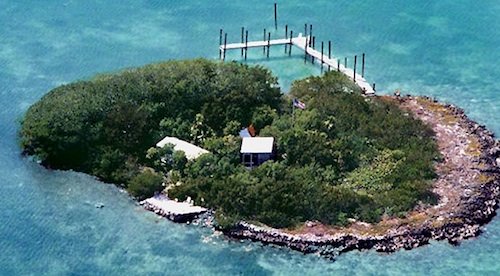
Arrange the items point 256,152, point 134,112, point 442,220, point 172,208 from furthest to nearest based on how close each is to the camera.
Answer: point 134,112, point 256,152, point 172,208, point 442,220

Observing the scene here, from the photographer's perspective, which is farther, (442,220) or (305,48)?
(305,48)

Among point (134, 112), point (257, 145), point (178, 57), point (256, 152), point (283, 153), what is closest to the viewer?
point (256, 152)

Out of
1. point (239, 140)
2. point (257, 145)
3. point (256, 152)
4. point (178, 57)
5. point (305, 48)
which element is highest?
point (305, 48)

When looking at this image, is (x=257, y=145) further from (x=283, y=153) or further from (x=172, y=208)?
(x=172, y=208)

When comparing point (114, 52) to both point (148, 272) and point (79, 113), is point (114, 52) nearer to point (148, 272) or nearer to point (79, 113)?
point (79, 113)

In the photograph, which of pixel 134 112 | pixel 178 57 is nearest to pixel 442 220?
pixel 134 112

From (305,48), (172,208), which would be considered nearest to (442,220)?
(172,208)

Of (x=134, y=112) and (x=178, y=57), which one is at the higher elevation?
(x=178, y=57)

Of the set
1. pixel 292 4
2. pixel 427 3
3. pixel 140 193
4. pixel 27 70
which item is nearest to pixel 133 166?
pixel 140 193

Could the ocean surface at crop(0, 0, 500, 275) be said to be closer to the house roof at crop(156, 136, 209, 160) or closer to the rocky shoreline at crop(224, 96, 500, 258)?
the rocky shoreline at crop(224, 96, 500, 258)
